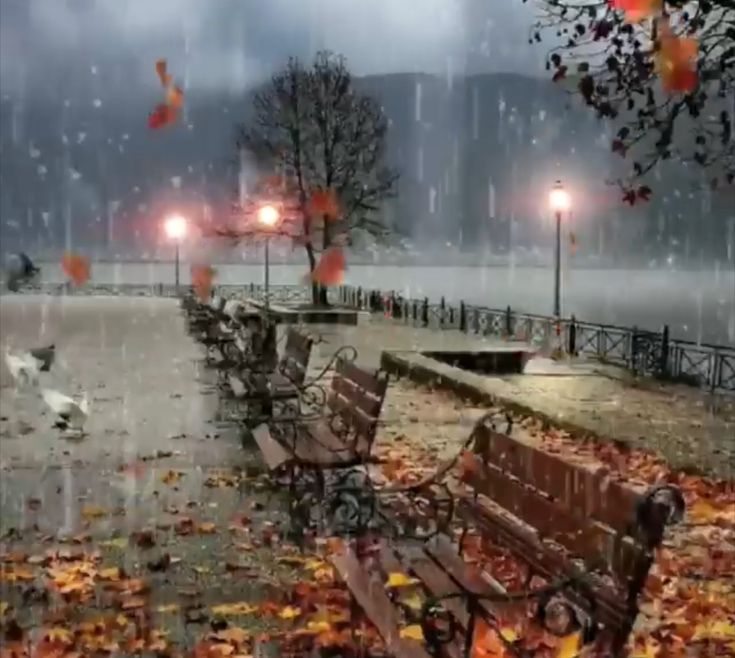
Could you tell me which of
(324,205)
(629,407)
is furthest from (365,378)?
(324,205)

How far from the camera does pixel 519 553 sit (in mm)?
4988

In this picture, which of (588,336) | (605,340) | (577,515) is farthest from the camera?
(588,336)

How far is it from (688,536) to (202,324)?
59.1 ft

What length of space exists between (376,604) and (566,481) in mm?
884

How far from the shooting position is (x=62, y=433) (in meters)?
11.9

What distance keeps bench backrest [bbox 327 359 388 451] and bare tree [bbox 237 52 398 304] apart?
1962 inches

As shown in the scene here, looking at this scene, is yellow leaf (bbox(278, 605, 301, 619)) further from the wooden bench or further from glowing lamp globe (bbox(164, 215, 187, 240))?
glowing lamp globe (bbox(164, 215, 187, 240))

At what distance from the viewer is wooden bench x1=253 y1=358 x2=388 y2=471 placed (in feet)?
24.9

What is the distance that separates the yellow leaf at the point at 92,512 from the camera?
26.3ft

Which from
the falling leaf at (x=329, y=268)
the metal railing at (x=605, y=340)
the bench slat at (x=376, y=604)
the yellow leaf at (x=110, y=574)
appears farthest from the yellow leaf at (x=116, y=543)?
the falling leaf at (x=329, y=268)

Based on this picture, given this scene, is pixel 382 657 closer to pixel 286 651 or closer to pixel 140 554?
pixel 286 651

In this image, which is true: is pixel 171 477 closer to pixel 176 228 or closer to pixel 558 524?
pixel 558 524

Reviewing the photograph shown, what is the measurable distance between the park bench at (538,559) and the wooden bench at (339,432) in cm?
179

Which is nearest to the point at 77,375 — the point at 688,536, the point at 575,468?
the point at 688,536
